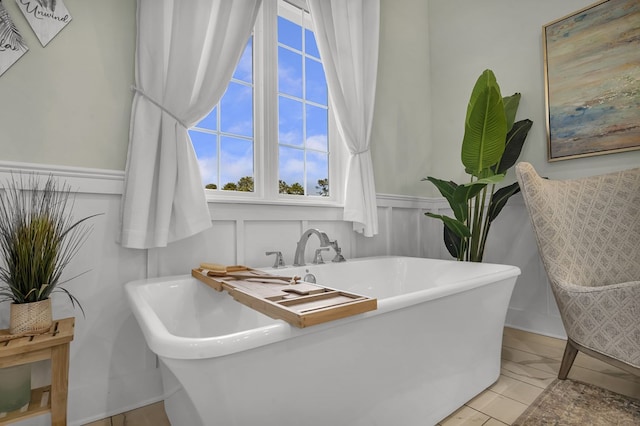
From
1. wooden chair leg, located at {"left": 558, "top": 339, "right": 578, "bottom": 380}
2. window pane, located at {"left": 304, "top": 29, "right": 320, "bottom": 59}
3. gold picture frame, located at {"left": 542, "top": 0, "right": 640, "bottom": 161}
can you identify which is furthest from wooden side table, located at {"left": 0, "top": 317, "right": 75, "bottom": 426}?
gold picture frame, located at {"left": 542, "top": 0, "right": 640, "bottom": 161}

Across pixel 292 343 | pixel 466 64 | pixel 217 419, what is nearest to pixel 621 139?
pixel 466 64

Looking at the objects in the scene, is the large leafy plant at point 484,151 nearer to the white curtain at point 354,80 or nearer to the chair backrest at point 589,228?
the chair backrest at point 589,228

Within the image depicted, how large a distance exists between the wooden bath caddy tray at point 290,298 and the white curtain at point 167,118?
0.34 m

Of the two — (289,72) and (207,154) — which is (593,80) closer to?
(289,72)

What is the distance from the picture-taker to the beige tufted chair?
4.35ft

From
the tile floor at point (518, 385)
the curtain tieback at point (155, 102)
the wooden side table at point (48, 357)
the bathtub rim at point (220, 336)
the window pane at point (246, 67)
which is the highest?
the window pane at point (246, 67)

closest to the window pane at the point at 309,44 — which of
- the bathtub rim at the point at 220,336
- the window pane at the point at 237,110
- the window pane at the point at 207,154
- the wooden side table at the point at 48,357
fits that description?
the window pane at the point at 237,110

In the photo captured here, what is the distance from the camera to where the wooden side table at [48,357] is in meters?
0.98

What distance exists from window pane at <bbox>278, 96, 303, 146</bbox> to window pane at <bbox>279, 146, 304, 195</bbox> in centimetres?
6

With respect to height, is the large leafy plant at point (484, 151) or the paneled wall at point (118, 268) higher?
the large leafy plant at point (484, 151)

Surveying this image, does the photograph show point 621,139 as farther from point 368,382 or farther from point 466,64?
point 368,382

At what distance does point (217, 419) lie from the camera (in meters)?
0.76

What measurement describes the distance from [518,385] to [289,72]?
87.7 inches

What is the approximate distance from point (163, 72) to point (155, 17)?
9.8 inches
